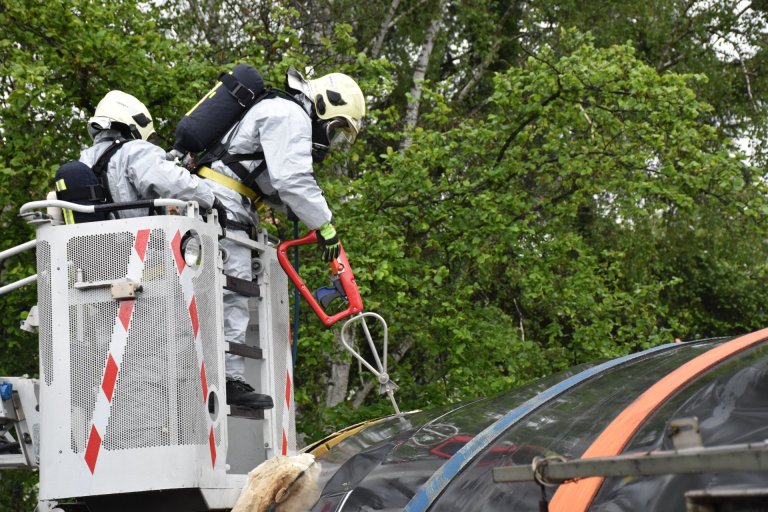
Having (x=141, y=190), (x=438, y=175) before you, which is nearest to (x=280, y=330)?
(x=141, y=190)

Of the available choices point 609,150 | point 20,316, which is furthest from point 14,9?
point 609,150

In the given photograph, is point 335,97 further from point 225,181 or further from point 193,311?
point 193,311

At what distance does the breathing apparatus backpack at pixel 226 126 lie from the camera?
17.2ft

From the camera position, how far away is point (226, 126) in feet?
17.3

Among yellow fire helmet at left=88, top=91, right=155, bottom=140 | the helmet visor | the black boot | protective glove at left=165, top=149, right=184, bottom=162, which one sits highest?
yellow fire helmet at left=88, top=91, right=155, bottom=140

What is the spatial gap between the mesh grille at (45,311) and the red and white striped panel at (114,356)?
0.24 m

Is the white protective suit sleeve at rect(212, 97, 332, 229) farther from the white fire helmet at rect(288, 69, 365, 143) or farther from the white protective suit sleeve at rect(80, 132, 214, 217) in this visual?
the white protective suit sleeve at rect(80, 132, 214, 217)

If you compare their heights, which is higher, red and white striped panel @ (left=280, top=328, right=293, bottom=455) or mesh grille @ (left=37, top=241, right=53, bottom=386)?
mesh grille @ (left=37, top=241, right=53, bottom=386)

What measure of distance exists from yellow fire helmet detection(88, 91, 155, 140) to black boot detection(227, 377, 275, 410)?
1.43 metres

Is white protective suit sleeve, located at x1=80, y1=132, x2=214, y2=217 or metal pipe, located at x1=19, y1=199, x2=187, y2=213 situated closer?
metal pipe, located at x1=19, y1=199, x2=187, y2=213

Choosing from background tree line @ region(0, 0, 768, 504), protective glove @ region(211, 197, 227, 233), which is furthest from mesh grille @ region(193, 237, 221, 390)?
background tree line @ region(0, 0, 768, 504)

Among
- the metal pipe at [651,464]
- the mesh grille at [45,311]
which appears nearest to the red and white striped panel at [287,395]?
the mesh grille at [45,311]

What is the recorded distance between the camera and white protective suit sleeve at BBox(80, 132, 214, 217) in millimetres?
4750

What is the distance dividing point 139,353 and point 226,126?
62.5 inches
